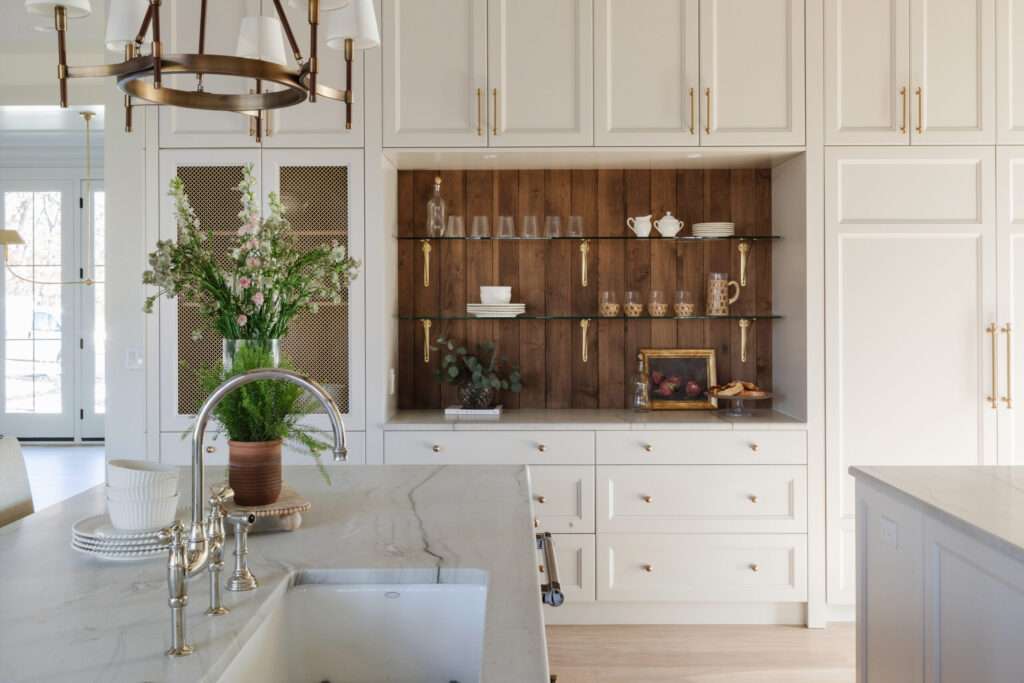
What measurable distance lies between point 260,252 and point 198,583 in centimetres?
73

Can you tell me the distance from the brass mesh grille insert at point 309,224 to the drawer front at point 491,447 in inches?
11.1

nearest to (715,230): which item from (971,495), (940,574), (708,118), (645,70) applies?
(708,118)

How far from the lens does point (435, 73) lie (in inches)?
134

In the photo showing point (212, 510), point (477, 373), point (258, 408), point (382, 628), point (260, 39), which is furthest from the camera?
point (477, 373)

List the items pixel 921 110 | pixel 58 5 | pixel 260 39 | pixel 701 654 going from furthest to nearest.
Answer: pixel 921 110, pixel 701 654, pixel 260 39, pixel 58 5

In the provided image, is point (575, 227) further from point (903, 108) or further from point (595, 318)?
point (903, 108)

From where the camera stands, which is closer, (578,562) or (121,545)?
(121,545)

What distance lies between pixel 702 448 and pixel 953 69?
1.80 m

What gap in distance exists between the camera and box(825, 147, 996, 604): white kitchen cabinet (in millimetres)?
3369

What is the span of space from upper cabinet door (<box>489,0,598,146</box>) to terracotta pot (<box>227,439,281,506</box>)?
203 centimetres

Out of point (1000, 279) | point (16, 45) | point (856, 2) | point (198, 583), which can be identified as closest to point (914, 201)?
point (1000, 279)

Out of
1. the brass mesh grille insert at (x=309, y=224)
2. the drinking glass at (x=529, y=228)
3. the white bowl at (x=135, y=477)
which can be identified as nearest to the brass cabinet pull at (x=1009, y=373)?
the drinking glass at (x=529, y=228)

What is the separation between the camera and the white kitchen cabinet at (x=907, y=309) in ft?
11.1

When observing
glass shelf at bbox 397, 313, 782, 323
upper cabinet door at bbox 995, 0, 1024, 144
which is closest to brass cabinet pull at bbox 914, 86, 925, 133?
upper cabinet door at bbox 995, 0, 1024, 144
